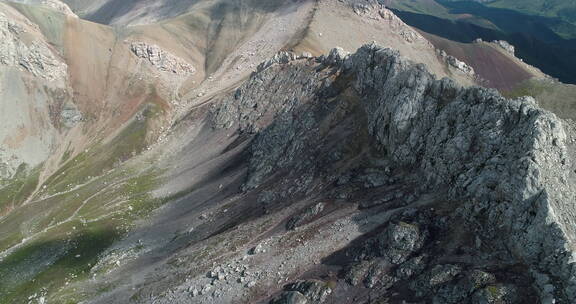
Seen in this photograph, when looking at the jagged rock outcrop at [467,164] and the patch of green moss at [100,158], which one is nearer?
the jagged rock outcrop at [467,164]

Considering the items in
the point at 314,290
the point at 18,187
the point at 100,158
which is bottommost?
the point at 18,187

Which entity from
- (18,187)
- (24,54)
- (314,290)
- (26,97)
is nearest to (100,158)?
(18,187)

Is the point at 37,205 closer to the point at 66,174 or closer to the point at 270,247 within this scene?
the point at 66,174

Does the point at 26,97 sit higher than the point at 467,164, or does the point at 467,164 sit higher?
the point at 467,164

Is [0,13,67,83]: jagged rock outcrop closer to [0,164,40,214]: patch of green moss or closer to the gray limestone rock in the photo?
[0,164,40,214]: patch of green moss

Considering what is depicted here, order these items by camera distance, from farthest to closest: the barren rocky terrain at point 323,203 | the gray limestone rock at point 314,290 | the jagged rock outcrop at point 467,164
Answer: the gray limestone rock at point 314,290 → the barren rocky terrain at point 323,203 → the jagged rock outcrop at point 467,164

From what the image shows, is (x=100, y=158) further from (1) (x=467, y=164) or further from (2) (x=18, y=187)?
(1) (x=467, y=164)

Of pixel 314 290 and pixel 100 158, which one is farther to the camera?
pixel 100 158

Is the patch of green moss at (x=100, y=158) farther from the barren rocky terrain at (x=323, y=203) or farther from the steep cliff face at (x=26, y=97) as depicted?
the steep cliff face at (x=26, y=97)

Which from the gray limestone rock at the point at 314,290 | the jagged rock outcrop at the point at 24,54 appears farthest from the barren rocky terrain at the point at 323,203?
the jagged rock outcrop at the point at 24,54

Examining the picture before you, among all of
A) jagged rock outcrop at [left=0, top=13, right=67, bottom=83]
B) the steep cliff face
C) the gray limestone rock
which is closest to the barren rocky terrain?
the gray limestone rock
